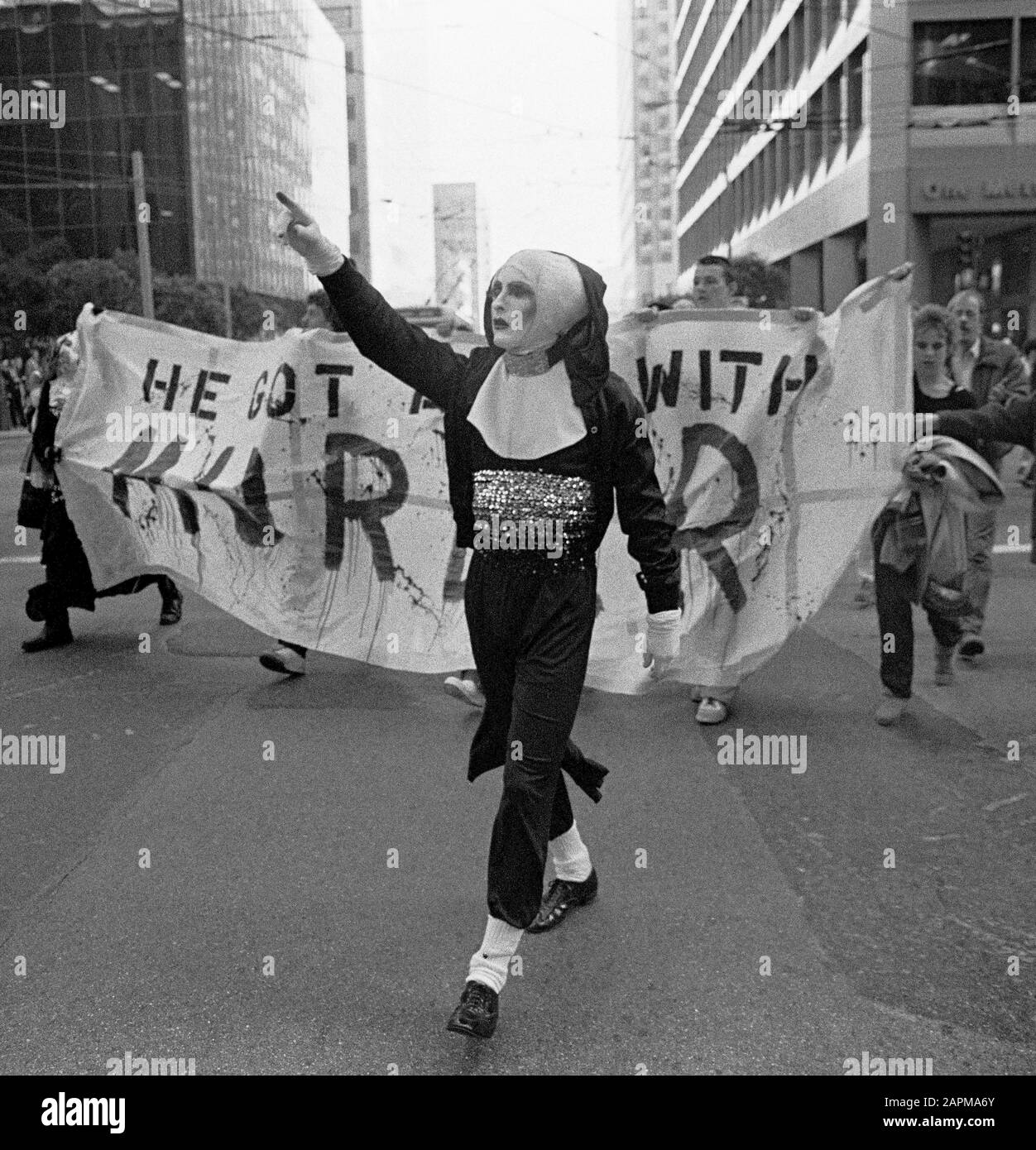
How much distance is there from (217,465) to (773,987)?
4.87 metres

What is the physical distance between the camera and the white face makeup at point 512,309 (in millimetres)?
3381

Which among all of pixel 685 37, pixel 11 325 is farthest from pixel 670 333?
pixel 685 37

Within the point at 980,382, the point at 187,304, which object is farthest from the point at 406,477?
the point at 187,304

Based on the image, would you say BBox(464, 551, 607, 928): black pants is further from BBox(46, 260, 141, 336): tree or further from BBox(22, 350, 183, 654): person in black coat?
BBox(46, 260, 141, 336): tree

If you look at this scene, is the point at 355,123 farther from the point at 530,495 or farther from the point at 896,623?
the point at 530,495

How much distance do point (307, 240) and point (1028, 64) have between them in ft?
112

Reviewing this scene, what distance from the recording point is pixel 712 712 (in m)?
6.06

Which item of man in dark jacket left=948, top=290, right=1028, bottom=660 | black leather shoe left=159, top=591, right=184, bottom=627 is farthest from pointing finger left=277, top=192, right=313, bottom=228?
black leather shoe left=159, top=591, right=184, bottom=627

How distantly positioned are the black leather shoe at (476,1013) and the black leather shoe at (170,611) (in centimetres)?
581

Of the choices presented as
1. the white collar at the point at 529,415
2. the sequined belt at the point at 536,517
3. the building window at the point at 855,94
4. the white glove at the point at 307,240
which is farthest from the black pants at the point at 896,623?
the building window at the point at 855,94

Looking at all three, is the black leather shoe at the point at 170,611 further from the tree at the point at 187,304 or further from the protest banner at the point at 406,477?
the tree at the point at 187,304

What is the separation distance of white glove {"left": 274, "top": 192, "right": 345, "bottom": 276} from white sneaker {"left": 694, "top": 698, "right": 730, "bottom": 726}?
10.6 feet

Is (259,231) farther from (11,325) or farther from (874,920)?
(874,920)

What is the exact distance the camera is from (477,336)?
699 cm
